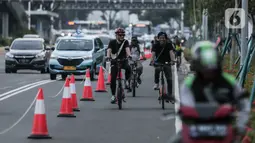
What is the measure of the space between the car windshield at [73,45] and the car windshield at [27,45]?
15.7ft

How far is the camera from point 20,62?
37750mm

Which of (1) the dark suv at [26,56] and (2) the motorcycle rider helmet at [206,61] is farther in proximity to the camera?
(1) the dark suv at [26,56]

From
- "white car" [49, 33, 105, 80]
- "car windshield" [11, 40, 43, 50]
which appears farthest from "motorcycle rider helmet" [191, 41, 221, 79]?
"car windshield" [11, 40, 43, 50]

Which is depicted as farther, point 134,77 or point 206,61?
point 134,77

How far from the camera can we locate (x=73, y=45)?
33.9 meters

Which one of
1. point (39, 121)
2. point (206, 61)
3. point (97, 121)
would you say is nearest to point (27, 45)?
point (97, 121)

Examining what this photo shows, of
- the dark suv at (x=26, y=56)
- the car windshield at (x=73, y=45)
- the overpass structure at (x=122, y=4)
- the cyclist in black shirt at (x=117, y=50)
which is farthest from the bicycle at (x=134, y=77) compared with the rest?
the overpass structure at (x=122, y=4)

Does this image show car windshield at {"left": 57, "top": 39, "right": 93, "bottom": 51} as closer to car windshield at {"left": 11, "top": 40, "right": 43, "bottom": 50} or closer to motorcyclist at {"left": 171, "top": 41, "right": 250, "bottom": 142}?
car windshield at {"left": 11, "top": 40, "right": 43, "bottom": 50}

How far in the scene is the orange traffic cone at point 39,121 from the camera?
14250 millimetres

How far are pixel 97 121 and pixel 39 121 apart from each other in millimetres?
3359

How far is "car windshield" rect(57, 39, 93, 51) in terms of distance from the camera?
3381 centimetres

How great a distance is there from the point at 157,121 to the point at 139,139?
10.2 ft

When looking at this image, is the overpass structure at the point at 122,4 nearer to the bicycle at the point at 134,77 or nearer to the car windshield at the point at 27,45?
the car windshield at the point at 27,45

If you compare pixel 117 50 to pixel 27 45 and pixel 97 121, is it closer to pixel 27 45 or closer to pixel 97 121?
pixel 97 121
